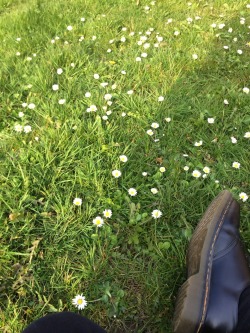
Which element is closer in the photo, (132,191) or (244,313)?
(244,313)

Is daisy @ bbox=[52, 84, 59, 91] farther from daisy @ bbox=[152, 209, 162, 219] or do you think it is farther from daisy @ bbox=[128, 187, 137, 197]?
daisy @ bbox=[152, 209, 162, 219]

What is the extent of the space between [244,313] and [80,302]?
28.6 inches

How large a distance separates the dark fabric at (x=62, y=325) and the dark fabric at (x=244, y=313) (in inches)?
23.0

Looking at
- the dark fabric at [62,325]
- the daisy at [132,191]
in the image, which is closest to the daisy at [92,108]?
the daisy at [132,191]

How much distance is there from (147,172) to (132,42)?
1334 millimetres

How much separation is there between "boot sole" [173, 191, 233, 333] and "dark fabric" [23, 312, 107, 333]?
0.35 metres

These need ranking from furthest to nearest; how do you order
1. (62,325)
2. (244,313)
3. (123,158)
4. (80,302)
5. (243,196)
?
(123,158) → (243,196) → (80,302) → (244,313) → (62,325)

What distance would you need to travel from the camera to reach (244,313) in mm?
1528

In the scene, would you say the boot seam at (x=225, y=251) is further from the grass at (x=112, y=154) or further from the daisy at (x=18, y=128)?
the daisy at (x=18, y=128)

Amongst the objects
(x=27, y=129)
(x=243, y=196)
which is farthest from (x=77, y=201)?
(x=243, y=196)

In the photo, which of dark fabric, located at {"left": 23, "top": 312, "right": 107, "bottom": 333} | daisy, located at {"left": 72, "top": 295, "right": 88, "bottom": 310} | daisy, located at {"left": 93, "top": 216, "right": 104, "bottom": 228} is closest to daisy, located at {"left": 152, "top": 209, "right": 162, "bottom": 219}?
daisy, located at {"left": 93, "top": 216, "right": 104, "bottom": 228}

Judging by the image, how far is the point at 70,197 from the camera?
6.50 ft

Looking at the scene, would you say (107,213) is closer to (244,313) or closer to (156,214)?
(156,214)

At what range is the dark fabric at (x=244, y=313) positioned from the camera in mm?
1475
